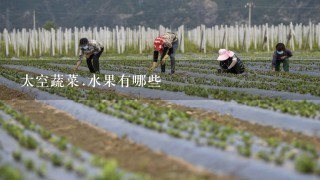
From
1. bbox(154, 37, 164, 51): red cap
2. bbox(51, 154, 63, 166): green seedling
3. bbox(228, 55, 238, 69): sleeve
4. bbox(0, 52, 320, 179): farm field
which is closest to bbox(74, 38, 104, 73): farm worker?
bbox(154, 37, 164, 51): red cap

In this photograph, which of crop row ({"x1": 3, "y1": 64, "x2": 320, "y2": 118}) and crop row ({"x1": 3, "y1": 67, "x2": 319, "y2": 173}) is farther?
crop row ({"x1": 3, "y1": 64, "x2": 320, "y2": 118})

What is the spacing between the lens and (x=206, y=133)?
833 cm

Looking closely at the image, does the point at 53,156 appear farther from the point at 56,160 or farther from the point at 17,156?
the point at 17,156

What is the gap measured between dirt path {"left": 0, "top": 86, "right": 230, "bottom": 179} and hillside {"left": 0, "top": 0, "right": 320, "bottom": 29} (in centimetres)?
5799

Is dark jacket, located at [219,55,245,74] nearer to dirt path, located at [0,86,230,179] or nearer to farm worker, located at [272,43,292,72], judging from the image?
farm worker, located at [272,43,292,72]

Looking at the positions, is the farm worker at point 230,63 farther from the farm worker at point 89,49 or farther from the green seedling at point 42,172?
the green seedling at point 42,172

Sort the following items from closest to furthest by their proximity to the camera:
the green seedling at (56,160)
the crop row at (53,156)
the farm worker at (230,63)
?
the crop row at (53,156) → the green seedling at (56,160) → the farm worker at (230,63)

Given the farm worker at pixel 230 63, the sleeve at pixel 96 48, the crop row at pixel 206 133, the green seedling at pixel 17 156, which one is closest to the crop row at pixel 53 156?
the green seedling at pixel 17 156

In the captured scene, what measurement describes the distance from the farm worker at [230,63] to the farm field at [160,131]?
2.21 meters

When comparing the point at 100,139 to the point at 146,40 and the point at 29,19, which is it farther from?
the point at 29,19

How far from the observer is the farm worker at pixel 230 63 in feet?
57.8

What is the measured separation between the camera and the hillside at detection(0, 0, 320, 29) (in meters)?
68.4

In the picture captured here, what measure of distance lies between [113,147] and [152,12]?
68.2 meters

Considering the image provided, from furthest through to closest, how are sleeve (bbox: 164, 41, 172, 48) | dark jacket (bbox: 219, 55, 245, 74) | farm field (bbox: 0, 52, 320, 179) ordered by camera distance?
dark jacket (bbox: 219, 55, 245, 74) → sleeve (bbox: 164, 41, 172, 48) → farm field (bbox: 0, 52, 320, 179)
